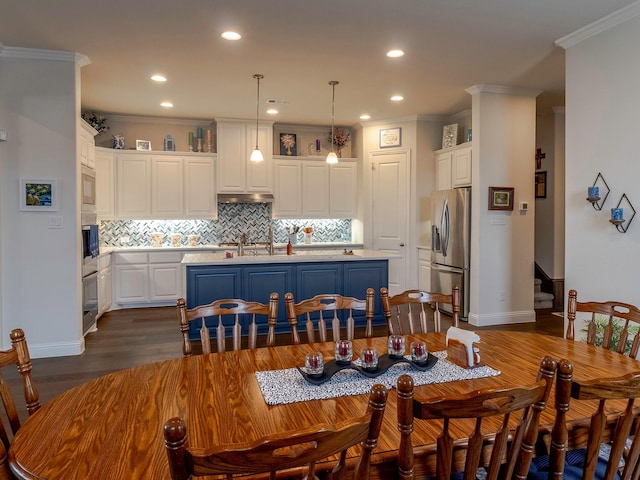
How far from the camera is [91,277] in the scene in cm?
477

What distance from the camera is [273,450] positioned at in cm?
85

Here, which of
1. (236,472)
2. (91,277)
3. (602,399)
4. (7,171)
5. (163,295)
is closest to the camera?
(236,472)

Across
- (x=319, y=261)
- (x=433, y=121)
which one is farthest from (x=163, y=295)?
(x=433, y=121)

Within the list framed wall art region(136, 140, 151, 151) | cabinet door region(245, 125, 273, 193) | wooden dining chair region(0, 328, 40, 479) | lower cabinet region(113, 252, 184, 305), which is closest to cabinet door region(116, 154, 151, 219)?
framed wall art region(136, 140, 151, 151)

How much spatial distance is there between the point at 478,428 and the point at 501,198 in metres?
4.67

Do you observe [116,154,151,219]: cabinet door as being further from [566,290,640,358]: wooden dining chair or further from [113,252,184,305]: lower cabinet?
[566,290,640,358]: wooden dining chair

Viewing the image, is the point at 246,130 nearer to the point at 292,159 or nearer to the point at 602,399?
the point at 292,159

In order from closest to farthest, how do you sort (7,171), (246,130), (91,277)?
(7,171), (91,277), (246,130)

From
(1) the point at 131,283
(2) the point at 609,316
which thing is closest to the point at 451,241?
(2) the point at 609,316

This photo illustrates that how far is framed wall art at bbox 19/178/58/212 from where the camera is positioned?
3982mm

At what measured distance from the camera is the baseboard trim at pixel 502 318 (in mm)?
5234

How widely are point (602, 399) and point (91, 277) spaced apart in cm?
492

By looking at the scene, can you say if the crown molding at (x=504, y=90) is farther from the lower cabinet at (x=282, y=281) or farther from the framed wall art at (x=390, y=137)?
the lower cabinet at (x=282, y=281)

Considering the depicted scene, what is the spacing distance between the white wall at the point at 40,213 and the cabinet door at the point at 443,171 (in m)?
4.73
